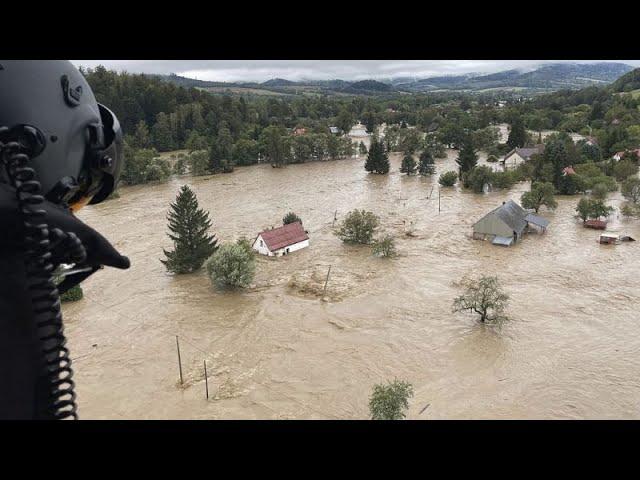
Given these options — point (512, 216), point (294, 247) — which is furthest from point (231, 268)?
point (512, 216)

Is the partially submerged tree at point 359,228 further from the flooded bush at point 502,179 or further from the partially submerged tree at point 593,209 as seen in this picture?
the flooded bush at point 502,179

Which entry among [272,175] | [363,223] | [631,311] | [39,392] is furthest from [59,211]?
[272,175]

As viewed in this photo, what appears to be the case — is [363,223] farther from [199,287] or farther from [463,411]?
[463,411]

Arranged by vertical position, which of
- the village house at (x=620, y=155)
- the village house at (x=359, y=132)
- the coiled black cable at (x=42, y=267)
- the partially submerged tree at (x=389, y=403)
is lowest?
the village house at (x=359, y=132)

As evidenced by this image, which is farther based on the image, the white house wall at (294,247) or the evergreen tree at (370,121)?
the evergreen tree at (370,121)

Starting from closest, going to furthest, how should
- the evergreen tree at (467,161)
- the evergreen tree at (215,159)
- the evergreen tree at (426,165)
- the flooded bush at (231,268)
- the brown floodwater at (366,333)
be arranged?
the brown floodwater at (366,333) < the flooded bush at (231,268) < the evergreen tree at (467,161) < the evergreen tree at (426,165) < the evergreen tree at (215,159)

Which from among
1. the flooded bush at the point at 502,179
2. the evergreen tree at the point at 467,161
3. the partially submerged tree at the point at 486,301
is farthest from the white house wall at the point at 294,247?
the evergreen tree at the point at 467,161

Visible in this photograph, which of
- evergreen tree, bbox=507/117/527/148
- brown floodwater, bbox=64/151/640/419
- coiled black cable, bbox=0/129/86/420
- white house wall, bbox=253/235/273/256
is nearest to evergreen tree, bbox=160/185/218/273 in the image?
brown floodwater, bbox=64/151/640/419
